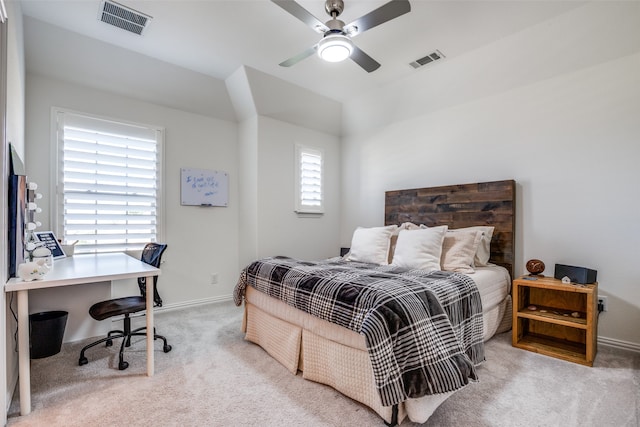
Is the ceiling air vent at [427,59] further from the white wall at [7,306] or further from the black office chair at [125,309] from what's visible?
the white wall at [7,306]

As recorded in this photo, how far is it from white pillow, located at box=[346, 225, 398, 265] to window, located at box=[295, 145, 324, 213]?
51.7 inches

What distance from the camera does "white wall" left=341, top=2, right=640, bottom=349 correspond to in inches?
98.9

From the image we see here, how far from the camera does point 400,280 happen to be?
2.04m

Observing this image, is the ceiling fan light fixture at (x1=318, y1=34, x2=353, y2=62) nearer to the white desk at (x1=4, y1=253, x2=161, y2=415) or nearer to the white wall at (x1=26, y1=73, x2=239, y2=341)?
the white desk at (x1=4, y1=253, x2=161, y2=415)

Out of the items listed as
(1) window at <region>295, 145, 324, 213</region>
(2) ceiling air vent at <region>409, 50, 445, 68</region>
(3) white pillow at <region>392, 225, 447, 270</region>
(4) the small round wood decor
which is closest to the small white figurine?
(3) white pillow at <region>392, 225, 447, 270</region>

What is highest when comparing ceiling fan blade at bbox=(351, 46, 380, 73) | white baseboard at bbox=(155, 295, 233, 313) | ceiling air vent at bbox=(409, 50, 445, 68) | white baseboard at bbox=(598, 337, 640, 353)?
ceiling air vent at bbox=(409, 50, 445, 68)

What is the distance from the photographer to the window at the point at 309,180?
438 centimetres

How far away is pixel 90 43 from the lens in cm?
291

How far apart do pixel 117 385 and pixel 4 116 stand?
177 centimetres

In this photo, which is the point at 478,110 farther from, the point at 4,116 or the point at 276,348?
the point at 4,116

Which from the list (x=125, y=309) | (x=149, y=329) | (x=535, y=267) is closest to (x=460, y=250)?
A: (x=535, y=267)

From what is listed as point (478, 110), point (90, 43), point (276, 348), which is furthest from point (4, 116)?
point (478, 110)

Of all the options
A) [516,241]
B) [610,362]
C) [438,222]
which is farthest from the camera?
[438,222]

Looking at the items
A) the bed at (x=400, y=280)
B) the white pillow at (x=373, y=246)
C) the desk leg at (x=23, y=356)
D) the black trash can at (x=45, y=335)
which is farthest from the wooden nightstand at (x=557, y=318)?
the black trash can at (x=45, y=335)
